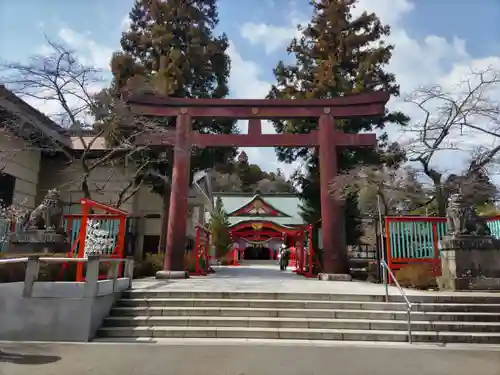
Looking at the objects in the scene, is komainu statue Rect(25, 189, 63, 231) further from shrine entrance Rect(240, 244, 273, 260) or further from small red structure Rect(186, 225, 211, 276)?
shrine entrance Rect(240, 244, 273, 260)

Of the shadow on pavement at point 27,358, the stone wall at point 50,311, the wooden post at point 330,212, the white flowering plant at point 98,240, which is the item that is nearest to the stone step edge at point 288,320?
the stone wall at point 50,311

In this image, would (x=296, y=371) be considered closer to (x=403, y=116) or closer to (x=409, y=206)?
(x=409, y=206)

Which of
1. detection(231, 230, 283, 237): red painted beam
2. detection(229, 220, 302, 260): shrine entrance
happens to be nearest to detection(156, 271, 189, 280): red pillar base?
detection(229, 220, 302, 260): shrine entrance

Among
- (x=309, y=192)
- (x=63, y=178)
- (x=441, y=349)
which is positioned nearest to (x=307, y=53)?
(x=309, y=192)

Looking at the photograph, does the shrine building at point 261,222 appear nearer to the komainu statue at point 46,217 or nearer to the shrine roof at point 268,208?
the shrine roof at point 268,208

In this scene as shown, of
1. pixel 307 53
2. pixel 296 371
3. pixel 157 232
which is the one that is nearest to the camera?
pixel 296 371

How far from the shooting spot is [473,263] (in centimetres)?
992

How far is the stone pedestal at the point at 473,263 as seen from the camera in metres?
9.70

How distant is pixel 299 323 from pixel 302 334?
0.33 metres

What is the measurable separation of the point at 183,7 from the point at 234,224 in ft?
58.0

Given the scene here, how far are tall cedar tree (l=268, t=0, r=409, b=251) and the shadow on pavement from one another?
14665 millimetres

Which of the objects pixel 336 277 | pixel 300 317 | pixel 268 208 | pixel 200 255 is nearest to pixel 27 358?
pixel 300 317

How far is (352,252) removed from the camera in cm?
1903

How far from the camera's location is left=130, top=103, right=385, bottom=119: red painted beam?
14.5 m
